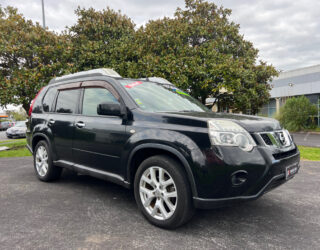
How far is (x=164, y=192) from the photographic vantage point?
2.69m

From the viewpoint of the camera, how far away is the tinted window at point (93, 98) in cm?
350

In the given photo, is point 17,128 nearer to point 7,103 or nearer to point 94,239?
point 7,103

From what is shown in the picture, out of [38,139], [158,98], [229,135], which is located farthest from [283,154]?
[38,139]

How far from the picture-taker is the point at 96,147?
133 inches

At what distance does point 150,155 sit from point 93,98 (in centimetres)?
137

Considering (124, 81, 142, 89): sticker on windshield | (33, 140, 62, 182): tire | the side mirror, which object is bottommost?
(33, 140, 62, 182): tire

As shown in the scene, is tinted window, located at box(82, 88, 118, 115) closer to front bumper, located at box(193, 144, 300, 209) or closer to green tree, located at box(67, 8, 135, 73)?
front bumper, located at box(193, 144, 300, 209)

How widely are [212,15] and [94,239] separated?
15533 mm

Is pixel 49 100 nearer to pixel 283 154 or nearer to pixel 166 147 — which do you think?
pixel 166 147

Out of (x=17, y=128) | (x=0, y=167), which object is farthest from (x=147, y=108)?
(x=17, y=128)

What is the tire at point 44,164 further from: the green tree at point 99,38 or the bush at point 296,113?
the bush at point 296,113

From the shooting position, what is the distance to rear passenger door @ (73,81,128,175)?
315 cm

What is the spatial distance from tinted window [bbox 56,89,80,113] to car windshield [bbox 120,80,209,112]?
99cm

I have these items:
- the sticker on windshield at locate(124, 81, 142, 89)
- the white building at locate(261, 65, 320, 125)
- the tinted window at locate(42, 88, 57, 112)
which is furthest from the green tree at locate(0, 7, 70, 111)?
the white building at locate(261, 65, 320, 125)
